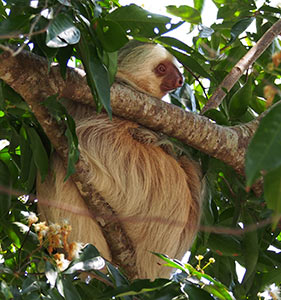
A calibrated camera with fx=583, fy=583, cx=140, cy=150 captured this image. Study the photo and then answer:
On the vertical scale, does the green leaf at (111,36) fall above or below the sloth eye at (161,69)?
above

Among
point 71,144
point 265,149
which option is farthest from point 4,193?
point 265,149

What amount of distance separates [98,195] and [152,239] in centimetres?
62

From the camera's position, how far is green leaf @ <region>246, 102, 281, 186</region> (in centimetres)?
130

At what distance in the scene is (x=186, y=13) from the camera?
13.7ft

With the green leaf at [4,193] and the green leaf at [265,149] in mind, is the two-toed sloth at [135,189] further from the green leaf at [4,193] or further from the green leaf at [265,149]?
the green leaf at [265,149]

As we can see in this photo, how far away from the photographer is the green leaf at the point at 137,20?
11.3 feet

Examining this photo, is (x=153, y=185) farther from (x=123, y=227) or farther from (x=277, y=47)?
(x=277, y=47)

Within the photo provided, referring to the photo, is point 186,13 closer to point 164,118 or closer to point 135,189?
point 164,118

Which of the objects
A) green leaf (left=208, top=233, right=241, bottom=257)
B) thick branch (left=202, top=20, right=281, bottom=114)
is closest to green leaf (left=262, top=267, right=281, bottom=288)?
green leaf (left=208, top=233, right=241, bottom=257)

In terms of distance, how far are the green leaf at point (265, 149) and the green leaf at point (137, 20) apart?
7.23 ft

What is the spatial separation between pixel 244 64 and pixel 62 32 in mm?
1982

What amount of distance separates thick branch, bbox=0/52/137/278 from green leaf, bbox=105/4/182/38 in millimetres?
561

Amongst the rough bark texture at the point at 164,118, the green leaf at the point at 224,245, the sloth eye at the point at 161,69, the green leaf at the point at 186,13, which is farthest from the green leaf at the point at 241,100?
the green leaf at the point at 224,245

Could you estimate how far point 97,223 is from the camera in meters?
3.65
